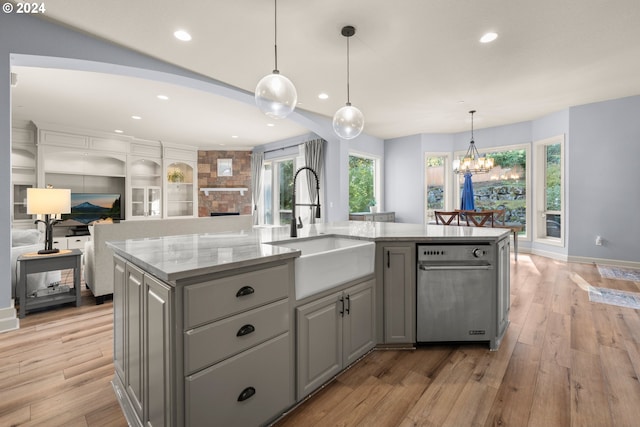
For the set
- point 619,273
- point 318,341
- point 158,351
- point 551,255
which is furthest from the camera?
point 551,255

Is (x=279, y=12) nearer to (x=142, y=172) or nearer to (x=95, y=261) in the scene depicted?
(x=95, y=261)

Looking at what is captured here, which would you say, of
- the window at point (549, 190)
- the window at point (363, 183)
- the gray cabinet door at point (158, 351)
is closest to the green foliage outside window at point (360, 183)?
the window at point (363, 183)

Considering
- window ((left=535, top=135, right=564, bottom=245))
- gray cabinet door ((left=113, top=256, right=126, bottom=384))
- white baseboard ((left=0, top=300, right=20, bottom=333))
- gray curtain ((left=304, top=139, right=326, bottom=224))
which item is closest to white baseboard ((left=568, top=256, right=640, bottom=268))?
window ((left=535, top=135, right=564, bottom=245))

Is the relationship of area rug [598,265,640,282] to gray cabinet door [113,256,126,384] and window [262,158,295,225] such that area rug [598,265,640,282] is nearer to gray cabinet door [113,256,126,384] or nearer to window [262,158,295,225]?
gray cabinet door [113,256,126,384]

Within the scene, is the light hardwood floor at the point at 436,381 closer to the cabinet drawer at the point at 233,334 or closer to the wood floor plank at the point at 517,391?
the wood floor plank at the point at 517,391

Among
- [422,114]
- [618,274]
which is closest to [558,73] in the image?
[422,114]

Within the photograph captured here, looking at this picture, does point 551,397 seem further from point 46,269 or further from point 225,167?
point 225,167

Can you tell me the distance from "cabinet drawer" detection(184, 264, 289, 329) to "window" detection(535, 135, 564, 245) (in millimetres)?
6387

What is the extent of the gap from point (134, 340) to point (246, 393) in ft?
2.05

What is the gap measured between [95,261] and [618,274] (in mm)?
6977

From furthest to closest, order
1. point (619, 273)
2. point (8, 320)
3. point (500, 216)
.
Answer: point (500, 216)
point (619, 273)
point (8, 320)

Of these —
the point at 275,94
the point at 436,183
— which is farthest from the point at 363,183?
the point at 275,94

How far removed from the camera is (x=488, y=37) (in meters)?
2.96

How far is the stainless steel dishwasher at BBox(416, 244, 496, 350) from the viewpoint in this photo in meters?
2.16
